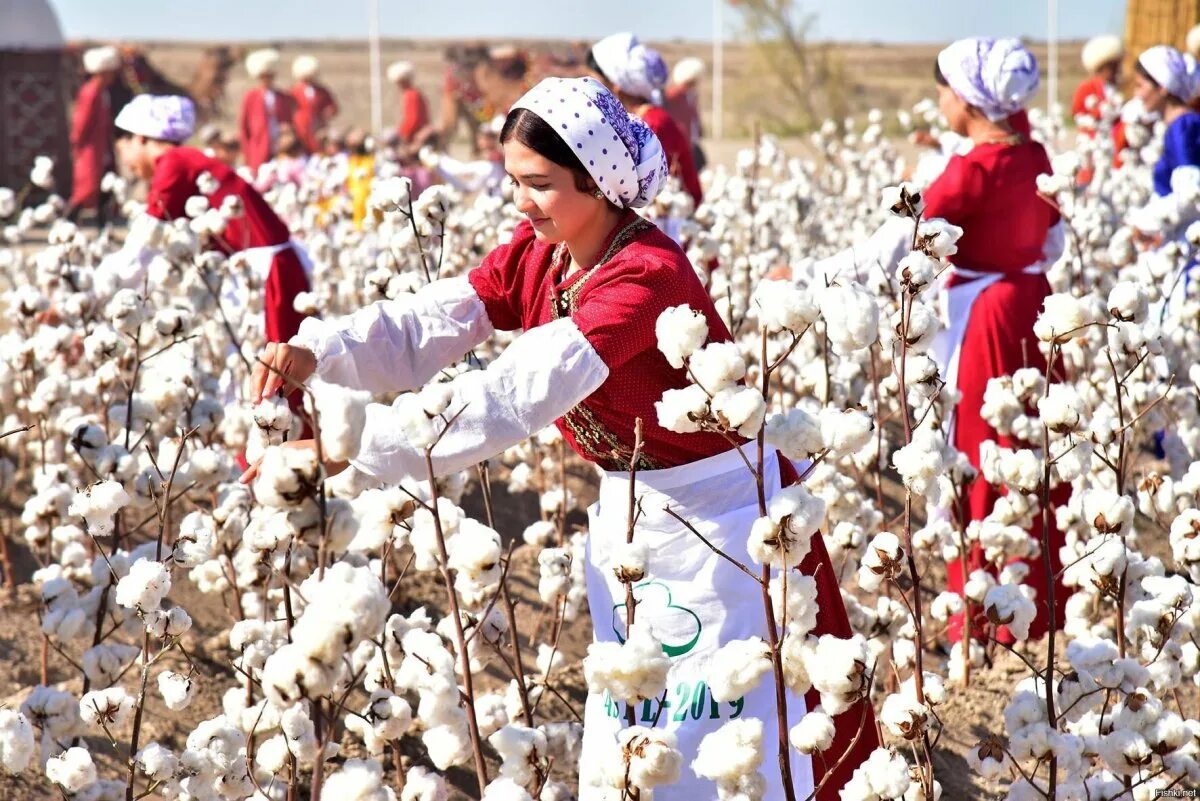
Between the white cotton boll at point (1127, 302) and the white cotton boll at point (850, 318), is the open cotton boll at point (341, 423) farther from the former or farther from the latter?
the white cotton boll at point (1127, 302)

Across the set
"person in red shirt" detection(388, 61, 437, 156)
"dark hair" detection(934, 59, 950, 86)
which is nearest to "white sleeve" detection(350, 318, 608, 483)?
"dark hair" detection(934, 59, 950, 86)

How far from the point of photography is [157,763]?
1.93 meters

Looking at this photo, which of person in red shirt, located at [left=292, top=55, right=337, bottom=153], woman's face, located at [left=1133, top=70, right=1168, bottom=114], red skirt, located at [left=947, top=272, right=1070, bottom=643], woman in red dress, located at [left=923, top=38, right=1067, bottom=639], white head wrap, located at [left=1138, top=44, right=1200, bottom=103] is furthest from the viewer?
person in red shirt, located at [left=292, top=55, right=337, bottom=153]

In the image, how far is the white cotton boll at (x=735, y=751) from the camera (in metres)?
1.53

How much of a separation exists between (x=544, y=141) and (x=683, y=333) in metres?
0.69

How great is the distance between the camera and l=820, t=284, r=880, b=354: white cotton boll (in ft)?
5.50

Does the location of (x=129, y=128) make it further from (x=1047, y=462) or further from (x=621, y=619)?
(x=1047, y=462)

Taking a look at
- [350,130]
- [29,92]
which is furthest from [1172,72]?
[29,92]

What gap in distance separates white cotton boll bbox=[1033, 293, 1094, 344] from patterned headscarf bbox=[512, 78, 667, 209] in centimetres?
62

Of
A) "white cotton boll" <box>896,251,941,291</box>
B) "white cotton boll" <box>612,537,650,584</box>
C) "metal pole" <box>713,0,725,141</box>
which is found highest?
"white cotton boll" <box>896,251,941,291</box>

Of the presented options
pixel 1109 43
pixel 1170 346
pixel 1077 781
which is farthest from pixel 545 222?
pixel 1109 43

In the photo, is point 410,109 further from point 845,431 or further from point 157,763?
point 845,431

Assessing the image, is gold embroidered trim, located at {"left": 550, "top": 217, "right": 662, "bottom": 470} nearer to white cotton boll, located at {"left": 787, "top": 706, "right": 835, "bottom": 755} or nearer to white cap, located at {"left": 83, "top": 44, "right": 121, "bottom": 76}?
white cotton boll, located at {"left": 787, "top": 706, "right": 835, "bottom": 755}

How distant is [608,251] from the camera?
7.23ft
